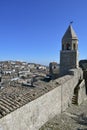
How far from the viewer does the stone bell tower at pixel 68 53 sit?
2008 centimetres

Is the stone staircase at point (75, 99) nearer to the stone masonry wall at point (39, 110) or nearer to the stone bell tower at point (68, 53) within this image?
the stone masonry wall at point (39, 110)

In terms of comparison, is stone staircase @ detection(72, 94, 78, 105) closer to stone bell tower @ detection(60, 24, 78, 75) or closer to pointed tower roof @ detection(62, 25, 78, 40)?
stone bell tower @ detection(60, 24, 78, 75)

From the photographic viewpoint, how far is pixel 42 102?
8.59 m

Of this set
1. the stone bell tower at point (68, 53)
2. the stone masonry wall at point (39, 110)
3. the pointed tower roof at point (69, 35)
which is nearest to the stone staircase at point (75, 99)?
the stone masonry wall at point (39, 110)

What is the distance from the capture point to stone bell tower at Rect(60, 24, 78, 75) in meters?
20.1

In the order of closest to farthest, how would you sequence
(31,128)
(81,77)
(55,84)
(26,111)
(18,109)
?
(18,109), (26,111), (31,128), (55,84), (81,77)

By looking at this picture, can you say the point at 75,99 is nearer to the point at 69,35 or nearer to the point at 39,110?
the point at 39,110

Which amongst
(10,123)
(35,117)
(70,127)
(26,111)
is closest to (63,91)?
(70,127)

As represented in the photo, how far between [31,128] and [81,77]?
11.3 meters

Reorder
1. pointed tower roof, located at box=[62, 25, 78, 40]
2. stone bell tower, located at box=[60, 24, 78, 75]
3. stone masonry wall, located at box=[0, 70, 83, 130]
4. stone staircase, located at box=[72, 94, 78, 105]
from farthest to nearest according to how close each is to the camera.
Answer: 1. pointed tower roof, located at box=[62, 25, 78, 40]
2. stone bell tower, located at box=[60, 24, 78, 75]
3. stone staircase, located at box=[72, 94, 78, 105]
4. stone masonry wall, located at box=[0, 70, 83, 130]

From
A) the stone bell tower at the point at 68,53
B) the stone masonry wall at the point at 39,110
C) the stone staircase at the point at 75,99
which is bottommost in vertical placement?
the stone staircase at the point at 75,99

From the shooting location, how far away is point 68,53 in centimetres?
2036

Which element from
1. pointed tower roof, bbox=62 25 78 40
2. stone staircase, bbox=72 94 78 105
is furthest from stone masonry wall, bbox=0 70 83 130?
pointed tower roof, bbox=62 25 78 40

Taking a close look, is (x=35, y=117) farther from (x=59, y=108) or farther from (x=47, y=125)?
(x=59, y=108)
